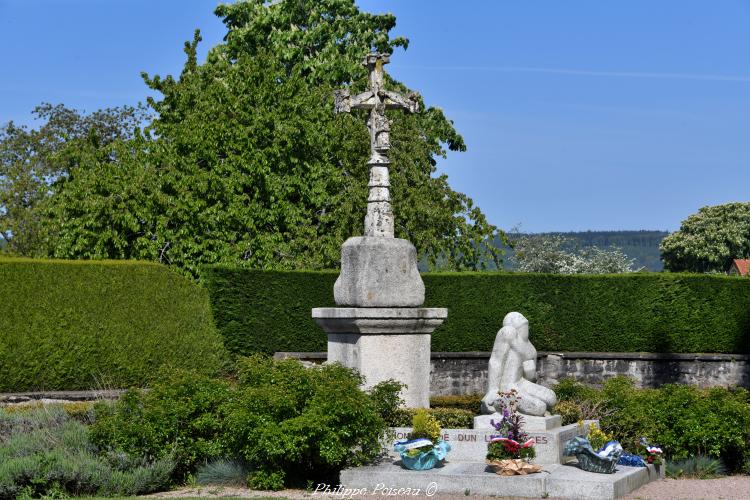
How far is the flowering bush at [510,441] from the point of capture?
41.5 feet

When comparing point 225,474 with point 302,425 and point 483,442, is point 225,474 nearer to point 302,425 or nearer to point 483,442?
point 302,425

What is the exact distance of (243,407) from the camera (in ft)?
42.7

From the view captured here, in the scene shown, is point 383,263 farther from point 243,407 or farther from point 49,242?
point 49,242

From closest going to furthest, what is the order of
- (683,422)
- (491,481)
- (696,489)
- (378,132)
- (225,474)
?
1. (491,481)
2. (225,474)
3. (696,489)
4. (683,422)
5. (378,132)

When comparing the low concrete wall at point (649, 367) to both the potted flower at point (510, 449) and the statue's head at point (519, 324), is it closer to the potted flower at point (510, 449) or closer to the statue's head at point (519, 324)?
the statue's head at point (519, 324)

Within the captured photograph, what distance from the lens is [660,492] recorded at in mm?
12914

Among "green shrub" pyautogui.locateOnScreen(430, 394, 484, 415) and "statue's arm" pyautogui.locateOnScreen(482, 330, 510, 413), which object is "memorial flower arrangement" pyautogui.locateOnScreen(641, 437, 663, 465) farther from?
"green shrub" pyautogui.locateOnScreen(430, 394, 484, 415)

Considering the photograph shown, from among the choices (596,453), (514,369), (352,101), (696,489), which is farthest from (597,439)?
(352,101)

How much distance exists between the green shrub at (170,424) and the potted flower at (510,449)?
321 cm

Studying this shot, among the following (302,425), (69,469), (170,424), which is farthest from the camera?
(170,424)

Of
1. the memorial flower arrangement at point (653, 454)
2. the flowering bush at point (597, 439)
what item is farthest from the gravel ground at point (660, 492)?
the flowering bush at point (597, 439)

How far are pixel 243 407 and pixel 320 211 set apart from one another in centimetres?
1872

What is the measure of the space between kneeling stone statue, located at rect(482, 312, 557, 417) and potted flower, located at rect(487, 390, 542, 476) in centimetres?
68

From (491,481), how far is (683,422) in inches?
148
